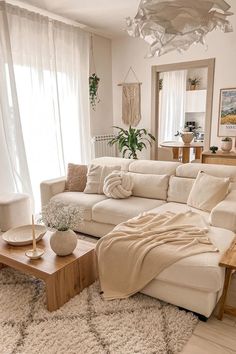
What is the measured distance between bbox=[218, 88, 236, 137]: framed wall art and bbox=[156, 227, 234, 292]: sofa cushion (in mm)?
2863

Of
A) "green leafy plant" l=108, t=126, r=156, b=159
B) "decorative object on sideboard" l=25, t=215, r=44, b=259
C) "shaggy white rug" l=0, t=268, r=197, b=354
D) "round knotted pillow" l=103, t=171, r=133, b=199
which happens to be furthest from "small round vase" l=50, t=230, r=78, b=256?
"green leafy plant" l=108, t=126, r=156, b=159

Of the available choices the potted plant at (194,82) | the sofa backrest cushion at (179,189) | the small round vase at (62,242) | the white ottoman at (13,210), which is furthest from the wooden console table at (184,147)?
the small round vase at (62,242)

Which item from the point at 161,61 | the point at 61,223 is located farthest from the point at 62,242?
the point at 161,61

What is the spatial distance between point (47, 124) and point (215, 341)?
3.50m

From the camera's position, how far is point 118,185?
3246mm

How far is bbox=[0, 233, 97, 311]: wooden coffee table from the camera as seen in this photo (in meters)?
1.95

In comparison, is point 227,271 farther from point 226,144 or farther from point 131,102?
point 131,102

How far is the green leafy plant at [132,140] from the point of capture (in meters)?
5.07

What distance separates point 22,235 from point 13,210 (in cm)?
103

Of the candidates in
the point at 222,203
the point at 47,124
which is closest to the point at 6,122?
the point at 47,124

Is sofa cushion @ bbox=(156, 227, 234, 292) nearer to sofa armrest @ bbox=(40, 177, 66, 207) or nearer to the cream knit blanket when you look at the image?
the cream knit blanket

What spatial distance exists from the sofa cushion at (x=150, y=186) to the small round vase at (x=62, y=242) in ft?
4.54

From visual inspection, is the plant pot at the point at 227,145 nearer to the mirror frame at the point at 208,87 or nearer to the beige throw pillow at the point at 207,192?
the mirror frame at the point at 208,87

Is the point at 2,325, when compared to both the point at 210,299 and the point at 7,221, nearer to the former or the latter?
the point at 210,299
